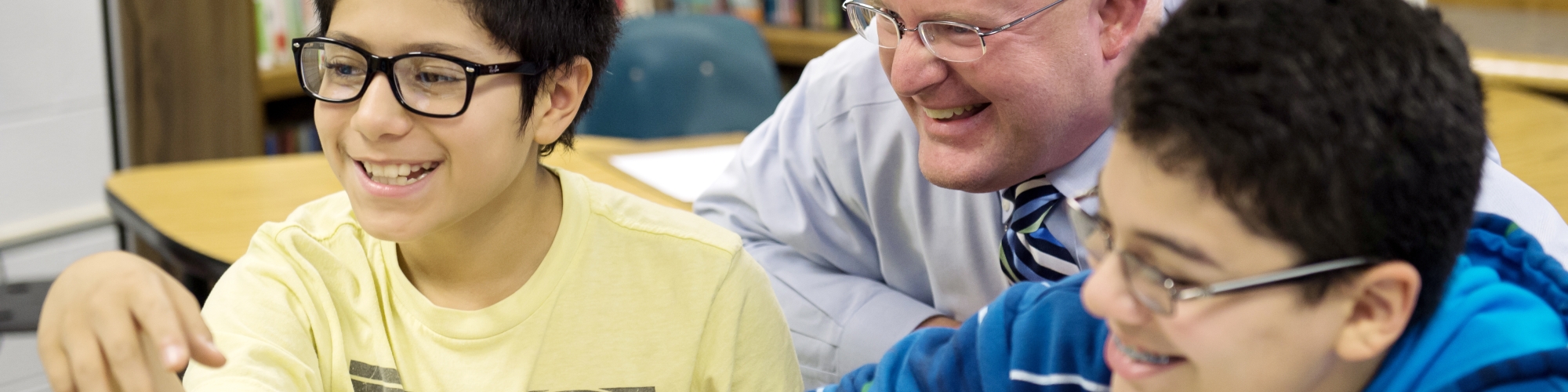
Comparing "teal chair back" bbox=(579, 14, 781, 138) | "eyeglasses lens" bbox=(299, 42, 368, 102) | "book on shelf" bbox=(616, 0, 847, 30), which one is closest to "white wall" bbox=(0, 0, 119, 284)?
"teal chair back" bbox=(579, 14, 781, 138)

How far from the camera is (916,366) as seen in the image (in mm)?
1067

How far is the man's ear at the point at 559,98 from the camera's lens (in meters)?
1.14

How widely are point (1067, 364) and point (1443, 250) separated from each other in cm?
32

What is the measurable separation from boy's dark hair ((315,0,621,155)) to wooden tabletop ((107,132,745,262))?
0.59 metres

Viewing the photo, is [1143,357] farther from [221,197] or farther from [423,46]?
[221,197]

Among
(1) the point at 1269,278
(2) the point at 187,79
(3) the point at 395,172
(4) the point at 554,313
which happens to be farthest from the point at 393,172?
(2) the point at 187,79

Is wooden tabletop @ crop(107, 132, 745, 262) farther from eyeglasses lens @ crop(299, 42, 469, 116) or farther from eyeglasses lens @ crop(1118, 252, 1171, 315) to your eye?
eyeglasses lens @ crop(1118, 252, 1171, 315)

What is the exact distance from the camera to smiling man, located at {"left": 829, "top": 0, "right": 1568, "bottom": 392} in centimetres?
74

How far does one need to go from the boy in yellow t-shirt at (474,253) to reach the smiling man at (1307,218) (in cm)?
46

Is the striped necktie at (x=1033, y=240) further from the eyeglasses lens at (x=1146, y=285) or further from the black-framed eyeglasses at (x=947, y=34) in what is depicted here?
the eyeglasses lens at (x=1146, y=285)

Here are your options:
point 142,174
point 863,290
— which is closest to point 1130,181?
point 863,290

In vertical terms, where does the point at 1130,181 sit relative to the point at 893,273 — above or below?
above

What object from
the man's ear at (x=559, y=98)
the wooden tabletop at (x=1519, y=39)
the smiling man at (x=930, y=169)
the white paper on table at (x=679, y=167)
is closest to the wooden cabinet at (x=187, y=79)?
the white paper on table at (x=679, y=167)

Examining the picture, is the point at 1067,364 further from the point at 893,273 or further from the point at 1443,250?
the point at 893,273
